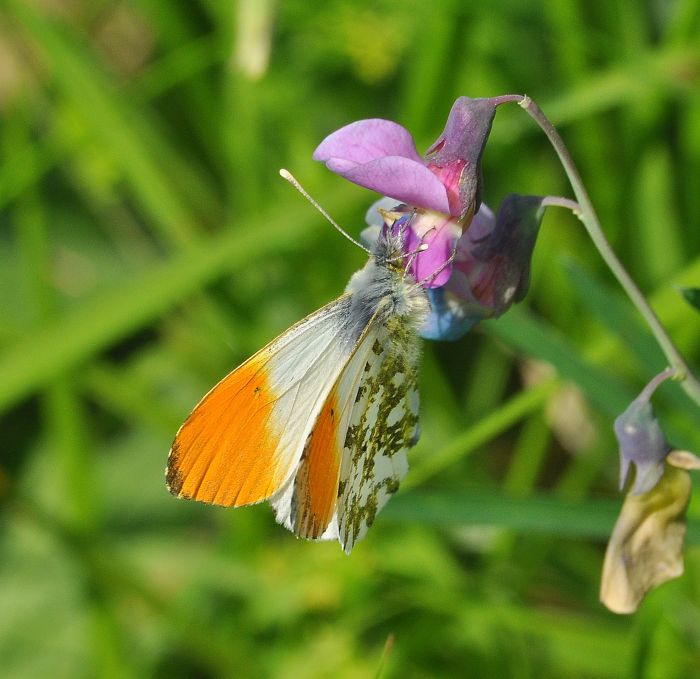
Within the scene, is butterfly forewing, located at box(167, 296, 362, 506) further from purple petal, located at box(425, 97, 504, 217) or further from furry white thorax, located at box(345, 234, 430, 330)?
purple petal, located at box(425, 97, 504, 217)

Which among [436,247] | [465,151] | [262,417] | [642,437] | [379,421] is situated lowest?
[642,437]

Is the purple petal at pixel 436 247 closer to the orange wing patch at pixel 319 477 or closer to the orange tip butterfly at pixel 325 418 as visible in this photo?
the orange tip butterfly at pixel 325 418

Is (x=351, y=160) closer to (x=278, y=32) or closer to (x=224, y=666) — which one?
(x=224, y=666)

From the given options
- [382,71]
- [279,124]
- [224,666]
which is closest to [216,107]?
[279,124]

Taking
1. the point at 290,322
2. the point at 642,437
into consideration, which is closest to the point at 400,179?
the point at 642,437

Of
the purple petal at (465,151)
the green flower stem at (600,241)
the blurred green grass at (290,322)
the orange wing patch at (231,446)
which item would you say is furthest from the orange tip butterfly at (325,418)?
the blurred green grass at (290,322)

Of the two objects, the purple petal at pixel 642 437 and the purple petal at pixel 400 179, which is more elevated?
the purple petal at pixel 400 179

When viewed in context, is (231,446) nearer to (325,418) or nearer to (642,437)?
(325,418)
